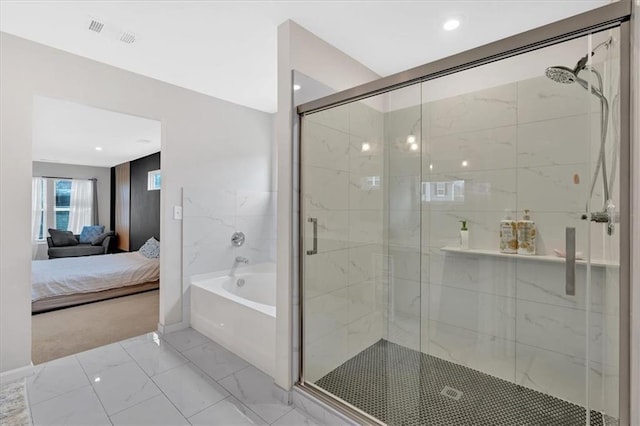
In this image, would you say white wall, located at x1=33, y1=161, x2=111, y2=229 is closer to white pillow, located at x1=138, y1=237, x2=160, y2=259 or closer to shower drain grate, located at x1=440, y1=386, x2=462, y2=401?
white pillow, located at x1=138, y1=237, x2=160, y2=259

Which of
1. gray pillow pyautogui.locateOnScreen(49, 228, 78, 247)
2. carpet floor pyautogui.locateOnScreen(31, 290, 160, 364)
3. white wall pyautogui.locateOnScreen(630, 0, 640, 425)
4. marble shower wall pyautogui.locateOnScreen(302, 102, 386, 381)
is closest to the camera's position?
white wall pyautogui.locateOnScreen(630, 0, 640, 425)

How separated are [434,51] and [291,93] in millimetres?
1217

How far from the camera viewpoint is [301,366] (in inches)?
77.9

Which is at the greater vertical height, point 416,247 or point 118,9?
point 118,9

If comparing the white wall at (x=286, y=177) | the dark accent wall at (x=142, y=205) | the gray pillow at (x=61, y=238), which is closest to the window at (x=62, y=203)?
the gray pillow at (x=61, y=238)

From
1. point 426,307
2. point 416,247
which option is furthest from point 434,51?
point 426,307

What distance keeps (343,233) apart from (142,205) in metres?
5.60

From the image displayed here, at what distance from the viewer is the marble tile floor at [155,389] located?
1.76 meters

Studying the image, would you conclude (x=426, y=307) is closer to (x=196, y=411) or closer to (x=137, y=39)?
(x=196, y=411)

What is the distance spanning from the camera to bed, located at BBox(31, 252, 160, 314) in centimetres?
377

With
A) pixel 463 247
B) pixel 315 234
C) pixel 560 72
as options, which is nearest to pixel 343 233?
pixel 315 234

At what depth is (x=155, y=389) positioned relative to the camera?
2025 millimetres

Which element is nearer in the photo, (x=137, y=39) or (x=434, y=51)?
(x=137, y=39)

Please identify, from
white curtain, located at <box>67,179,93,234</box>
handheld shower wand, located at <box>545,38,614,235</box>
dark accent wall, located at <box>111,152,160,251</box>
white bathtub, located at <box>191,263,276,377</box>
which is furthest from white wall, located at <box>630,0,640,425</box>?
white curtain, located at <box>67,179,93,234</box>
